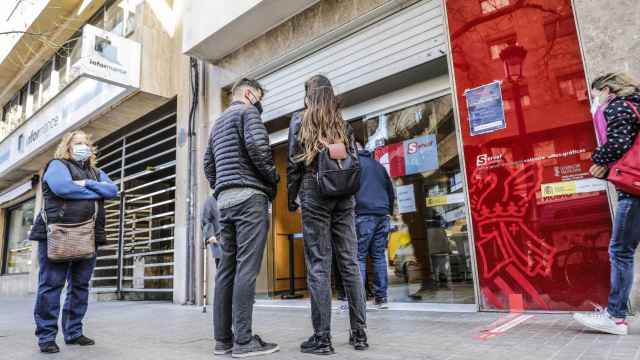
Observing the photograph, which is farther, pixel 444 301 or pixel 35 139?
pixel 35 139

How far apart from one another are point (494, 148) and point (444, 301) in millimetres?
2120

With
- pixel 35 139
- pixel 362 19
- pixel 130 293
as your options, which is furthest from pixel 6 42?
pixel 362 19

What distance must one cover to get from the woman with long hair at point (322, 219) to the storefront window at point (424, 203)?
274 cm

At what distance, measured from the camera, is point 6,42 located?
14719 millimetres

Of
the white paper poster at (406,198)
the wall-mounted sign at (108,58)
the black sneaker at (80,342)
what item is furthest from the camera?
the wall-mounted sign at (108,58)

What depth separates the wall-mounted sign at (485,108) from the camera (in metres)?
4.76

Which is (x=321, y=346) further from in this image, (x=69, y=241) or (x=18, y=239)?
(x=18, y=239)

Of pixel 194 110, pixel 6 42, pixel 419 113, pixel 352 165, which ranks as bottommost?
pixel 352 165

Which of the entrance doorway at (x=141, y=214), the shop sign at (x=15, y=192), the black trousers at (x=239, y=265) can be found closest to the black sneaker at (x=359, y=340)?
the black trousers at (x=239, y=265)

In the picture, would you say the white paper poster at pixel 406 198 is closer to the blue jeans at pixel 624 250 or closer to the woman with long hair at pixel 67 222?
the blue jeans at pixel 624 250

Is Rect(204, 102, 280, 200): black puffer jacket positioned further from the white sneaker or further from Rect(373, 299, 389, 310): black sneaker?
Rect(373, 299, 389, 310): black sneaker

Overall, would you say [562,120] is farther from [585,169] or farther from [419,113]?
[419,113]

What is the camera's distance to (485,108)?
487 cm

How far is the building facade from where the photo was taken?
424 centimetres
